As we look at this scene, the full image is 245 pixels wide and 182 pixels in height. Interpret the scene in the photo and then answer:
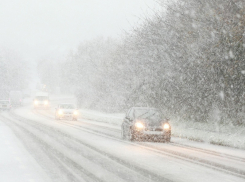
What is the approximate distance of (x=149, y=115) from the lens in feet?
66.0

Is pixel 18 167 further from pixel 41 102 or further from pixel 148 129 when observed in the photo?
pixel 41 102

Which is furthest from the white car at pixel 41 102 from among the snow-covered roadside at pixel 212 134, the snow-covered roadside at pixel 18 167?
the snow-covered roadside at pixel 18 167

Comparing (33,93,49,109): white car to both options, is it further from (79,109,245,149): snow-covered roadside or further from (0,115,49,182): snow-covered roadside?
(0,115,49,182): snow-covered roadside

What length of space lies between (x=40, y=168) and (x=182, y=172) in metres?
3.25

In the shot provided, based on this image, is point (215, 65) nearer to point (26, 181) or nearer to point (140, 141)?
point (140, 141)

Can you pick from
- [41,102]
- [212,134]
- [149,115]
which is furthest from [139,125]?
[41,102]

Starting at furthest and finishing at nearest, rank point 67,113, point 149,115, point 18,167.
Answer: point 67,113
point 149,115
point 18,167

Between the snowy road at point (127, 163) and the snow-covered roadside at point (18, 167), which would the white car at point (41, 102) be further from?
the snow-covered roadside at point (18, 167)

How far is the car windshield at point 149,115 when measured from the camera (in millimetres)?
19422

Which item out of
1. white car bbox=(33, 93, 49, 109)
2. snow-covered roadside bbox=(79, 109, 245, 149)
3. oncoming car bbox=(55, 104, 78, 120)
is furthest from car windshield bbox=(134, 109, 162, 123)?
white car bbox=(33, 93, 49, 109)

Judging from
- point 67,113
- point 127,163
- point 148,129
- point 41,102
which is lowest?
point 127,163

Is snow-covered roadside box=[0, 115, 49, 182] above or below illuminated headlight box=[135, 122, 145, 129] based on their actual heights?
below

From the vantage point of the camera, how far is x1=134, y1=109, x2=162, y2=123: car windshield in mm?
19422

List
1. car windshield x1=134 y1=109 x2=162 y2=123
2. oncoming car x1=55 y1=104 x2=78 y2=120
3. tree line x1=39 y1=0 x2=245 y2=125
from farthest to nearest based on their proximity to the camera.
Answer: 1. oncoming car x1=55 y1=104 x2=78 y2=120
2. car windshield x1=134 y1=109 x2=162 y2=123
3. tree line x1=39 y1=0 x2=245 y2=125
